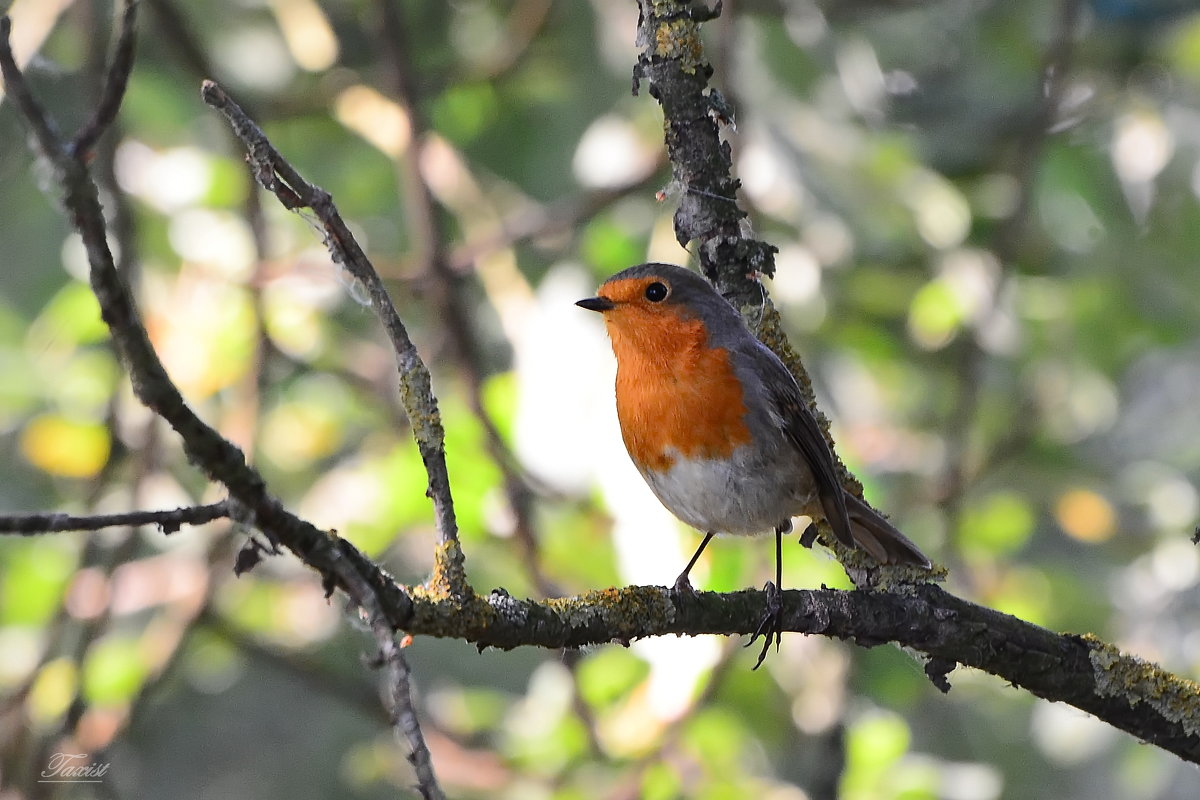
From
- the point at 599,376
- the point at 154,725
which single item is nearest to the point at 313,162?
the point at 599,376

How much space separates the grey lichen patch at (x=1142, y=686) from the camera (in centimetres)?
265

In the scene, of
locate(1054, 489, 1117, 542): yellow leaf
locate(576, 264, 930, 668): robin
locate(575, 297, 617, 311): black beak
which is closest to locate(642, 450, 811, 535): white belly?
locate(576, 264, 930, 668): robin

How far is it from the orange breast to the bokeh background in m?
0.66

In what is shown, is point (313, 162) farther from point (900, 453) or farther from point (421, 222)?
point (900, 453)

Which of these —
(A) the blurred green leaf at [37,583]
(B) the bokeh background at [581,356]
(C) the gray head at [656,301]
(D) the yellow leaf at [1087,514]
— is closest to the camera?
(C) the gray head at [656,301]

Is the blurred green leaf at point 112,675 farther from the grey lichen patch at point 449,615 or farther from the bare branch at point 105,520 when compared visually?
the bare branch at point 105,520

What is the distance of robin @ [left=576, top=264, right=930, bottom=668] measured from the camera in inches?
124

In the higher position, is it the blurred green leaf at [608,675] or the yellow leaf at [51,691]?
the blurred green leaf at [608,675]

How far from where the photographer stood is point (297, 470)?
620 centimetres

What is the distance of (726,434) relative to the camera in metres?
3.24

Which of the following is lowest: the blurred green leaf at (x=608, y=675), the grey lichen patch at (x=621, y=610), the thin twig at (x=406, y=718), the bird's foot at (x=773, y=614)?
the thin twig at (x=406, y=718)

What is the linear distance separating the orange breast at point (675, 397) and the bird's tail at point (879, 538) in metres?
0.33

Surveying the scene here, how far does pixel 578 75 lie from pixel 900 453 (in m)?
2.16

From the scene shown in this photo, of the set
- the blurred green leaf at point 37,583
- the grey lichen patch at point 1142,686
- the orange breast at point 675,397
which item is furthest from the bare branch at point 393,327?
the blurred green leaf at point 37,583
